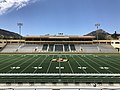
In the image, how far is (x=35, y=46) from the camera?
6153 centimetres

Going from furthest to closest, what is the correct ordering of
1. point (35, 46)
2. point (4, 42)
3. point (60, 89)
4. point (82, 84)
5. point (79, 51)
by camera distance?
1. point (4, 42)
2. point (35, 46)
3. point (79, 51)
4. point (82, 84)
5. point (60, 89)

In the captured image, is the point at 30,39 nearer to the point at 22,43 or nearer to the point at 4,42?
the point at 22,43

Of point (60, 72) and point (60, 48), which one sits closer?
point (60, 72)

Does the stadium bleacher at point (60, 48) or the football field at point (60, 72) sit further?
the stadium bleacher at point (60, 48)

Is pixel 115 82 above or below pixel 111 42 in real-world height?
below

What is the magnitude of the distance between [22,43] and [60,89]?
5362cm

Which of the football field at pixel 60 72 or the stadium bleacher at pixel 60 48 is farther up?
the stadium bleacher at pixel 60 48

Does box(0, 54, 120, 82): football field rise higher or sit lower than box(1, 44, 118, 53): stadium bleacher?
lower

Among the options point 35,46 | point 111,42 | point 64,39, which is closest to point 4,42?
point 35,46

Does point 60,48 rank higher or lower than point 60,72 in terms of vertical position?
higher

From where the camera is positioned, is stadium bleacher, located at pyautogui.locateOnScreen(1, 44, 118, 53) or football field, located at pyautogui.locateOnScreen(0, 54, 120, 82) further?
stadium bleacher, located at pyautogui.locateOnScreen(1, 44, 118, 53)

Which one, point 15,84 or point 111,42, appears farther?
point 111,42

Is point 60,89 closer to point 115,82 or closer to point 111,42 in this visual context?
point 115,82

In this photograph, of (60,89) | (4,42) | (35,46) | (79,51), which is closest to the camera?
(60,89)
